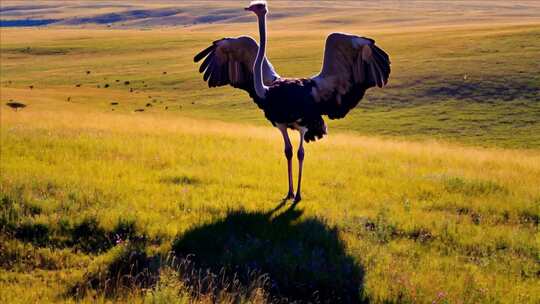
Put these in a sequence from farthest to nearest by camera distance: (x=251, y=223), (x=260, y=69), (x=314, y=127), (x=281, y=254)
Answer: (x=314, y=127)
(x=260, y=69)
(x=251, y=223)
(x=281, y=254)

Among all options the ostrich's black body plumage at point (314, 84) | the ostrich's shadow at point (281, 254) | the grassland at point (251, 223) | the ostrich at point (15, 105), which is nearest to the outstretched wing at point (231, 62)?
the ostrich's black body plumage at point (314, 84)

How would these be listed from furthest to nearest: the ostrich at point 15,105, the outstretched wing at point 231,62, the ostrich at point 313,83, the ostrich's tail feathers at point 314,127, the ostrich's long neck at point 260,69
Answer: the ostrich at point 15,105 < the outstretched wing at point 231,62 < the ostrich's tail feathers at point 314,127 < the ostrich at point 313,83 < the ostrich's long neck at point 260,69

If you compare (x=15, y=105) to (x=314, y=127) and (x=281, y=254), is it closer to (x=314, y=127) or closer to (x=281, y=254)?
(x=314, y=127)

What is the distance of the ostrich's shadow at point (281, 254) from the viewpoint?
6777 millimetres

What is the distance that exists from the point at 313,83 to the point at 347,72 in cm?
65

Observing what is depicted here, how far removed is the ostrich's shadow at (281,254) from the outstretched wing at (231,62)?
389 cm

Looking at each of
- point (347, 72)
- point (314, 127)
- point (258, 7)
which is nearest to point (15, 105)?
point (314, 127)

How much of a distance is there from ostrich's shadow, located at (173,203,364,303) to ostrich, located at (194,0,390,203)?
1620 millimetres

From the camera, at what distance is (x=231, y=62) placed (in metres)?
11.9

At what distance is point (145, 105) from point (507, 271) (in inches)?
1345

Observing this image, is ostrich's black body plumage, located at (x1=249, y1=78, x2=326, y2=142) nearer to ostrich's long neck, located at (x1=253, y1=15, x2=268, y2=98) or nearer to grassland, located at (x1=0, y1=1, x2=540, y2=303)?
ostrich's long neck, located at (x1=253, y1=15, x2=268, y2=98)

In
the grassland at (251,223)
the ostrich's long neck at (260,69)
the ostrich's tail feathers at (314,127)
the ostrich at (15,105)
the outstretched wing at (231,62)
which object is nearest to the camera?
the grassland at (251,223)

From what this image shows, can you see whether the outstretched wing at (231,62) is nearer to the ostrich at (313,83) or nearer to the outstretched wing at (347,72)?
the ostrich at (313,83)

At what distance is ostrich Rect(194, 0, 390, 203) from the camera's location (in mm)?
10125
